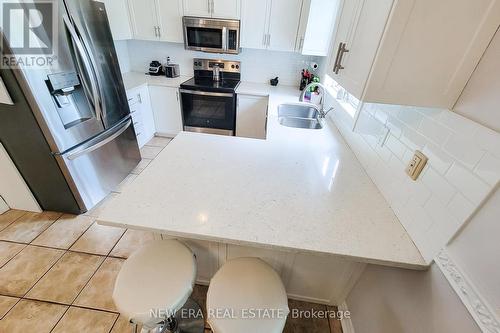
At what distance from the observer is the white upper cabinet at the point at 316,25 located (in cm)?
222

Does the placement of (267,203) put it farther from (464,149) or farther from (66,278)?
(66,278)

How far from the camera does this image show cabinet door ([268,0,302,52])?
8.04 feet

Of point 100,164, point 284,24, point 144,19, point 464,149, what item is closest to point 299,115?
point 284,24

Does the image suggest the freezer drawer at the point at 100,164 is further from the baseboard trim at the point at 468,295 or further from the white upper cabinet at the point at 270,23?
the baseboard trim at the point at 468,295

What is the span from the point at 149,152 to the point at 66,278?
1.77 metres

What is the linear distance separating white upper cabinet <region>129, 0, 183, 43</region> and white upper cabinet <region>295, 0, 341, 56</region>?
1.50 m

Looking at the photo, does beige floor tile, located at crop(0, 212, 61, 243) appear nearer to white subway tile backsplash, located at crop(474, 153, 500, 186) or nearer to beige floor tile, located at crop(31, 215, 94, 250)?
beige floor tile, located at crop(31, 215, 94, 250)

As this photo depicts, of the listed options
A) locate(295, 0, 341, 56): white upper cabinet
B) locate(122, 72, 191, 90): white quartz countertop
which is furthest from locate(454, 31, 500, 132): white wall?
locate(122, 72, 191, 90): white quartz countertop

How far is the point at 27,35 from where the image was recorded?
4.17ft

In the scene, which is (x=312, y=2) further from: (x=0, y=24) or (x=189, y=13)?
(x=0, y=24)

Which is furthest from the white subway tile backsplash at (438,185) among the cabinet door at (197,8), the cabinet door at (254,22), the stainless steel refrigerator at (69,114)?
the cabinet door at (197,8)

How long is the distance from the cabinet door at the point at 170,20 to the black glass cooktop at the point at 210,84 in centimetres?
54

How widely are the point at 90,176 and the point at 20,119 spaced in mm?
616

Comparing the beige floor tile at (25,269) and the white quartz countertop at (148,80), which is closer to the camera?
the beige floor tile at (25,269)
